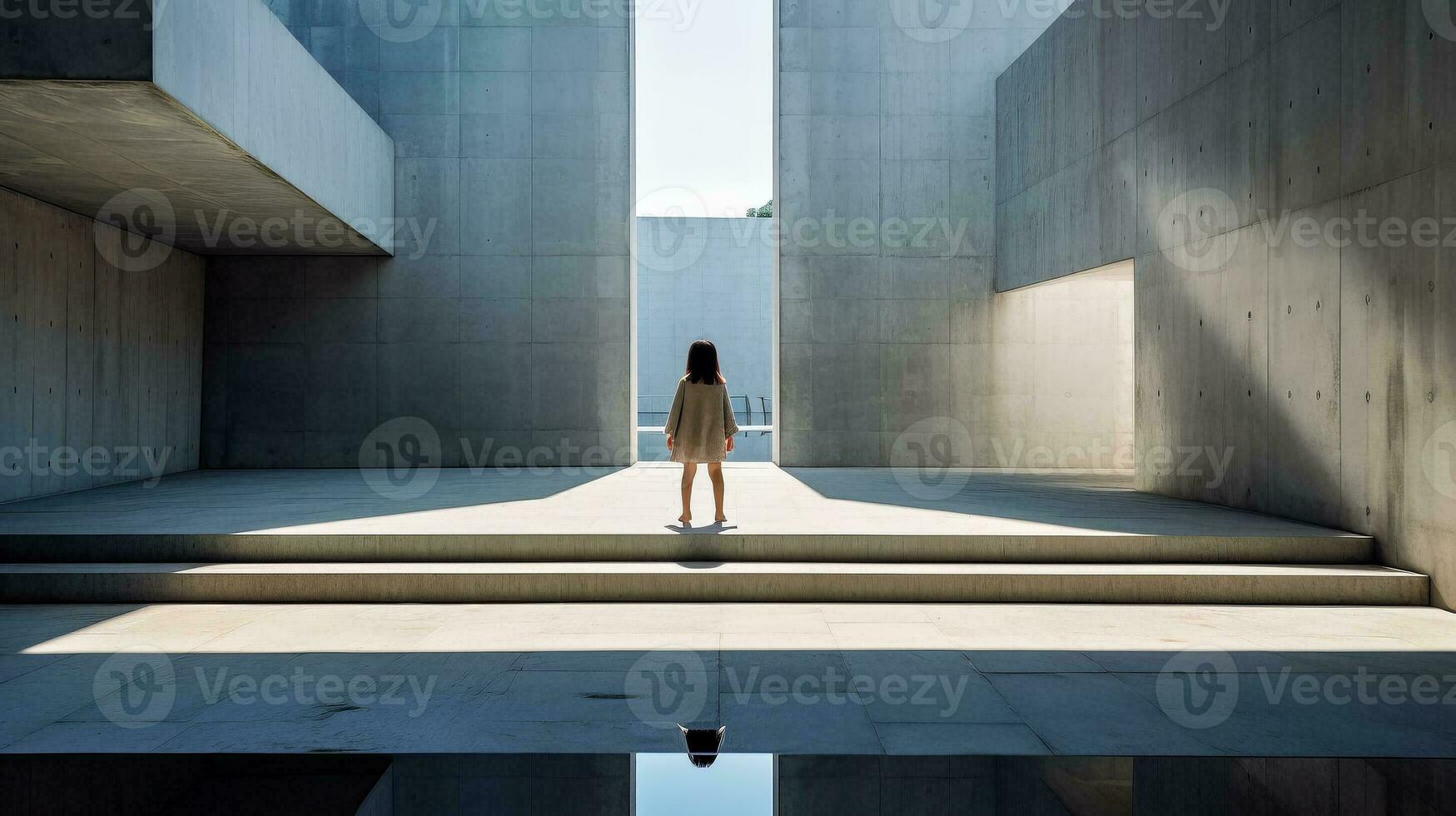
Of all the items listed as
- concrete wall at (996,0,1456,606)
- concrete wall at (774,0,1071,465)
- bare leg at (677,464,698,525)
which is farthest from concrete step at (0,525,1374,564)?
concrete wall at (774,0,1071,465)

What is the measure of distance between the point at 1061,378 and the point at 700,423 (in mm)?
7384

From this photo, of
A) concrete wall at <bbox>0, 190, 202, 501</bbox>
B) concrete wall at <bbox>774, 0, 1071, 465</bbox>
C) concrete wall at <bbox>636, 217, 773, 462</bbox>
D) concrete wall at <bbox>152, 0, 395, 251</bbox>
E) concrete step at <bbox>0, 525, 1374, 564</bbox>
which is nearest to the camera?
concrete step at <bbox>0, 525, 1374, 564</bbox>

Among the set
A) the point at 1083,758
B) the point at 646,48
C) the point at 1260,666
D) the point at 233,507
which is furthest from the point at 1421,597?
the point at 646,48

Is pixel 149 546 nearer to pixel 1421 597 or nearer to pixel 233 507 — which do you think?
pixel 233 507

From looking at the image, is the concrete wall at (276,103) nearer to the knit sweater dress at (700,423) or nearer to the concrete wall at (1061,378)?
the knit sweater dress at (700,423)

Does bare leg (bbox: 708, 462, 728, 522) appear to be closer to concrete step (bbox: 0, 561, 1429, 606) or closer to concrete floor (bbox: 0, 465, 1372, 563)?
concrete floor (bbox: 0, 465, 1372, 563)

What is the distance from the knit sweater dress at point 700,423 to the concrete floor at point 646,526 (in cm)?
54

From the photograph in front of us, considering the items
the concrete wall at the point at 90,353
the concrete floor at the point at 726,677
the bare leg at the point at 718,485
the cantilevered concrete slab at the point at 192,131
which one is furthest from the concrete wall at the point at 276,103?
the bare leg at the point at 718,485

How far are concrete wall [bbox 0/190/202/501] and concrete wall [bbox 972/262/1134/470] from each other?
10.9 meters

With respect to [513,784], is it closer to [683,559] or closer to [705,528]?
[683,559]

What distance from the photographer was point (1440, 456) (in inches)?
200

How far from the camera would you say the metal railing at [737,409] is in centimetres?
2364

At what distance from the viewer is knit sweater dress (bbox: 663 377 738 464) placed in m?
6.43

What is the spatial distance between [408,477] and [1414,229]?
10.1 m
